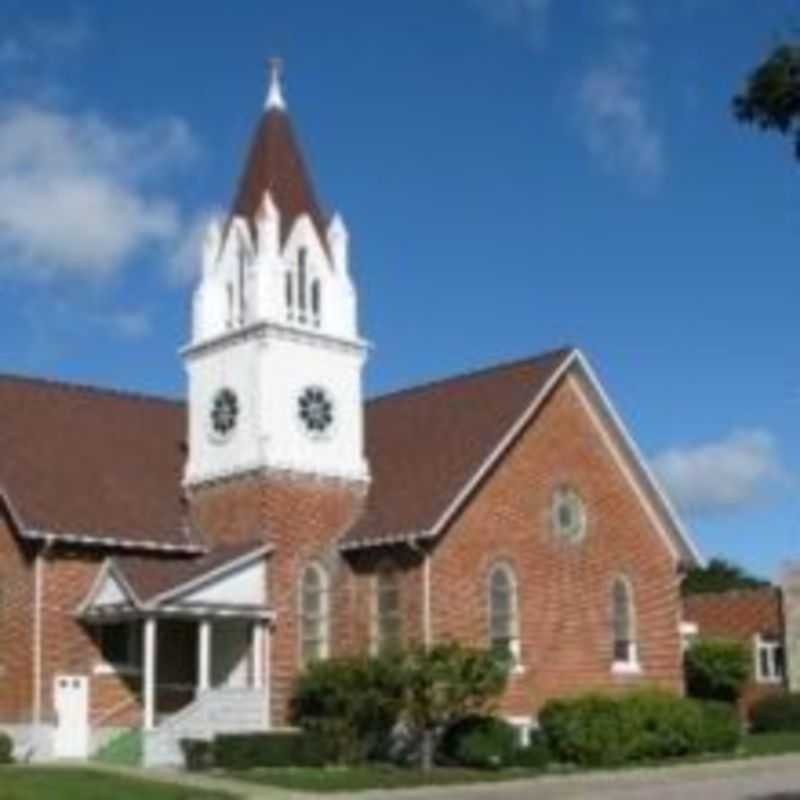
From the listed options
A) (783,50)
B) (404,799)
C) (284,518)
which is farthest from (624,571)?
(783,50)

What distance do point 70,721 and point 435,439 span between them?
450 inches

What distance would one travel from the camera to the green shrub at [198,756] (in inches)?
1626

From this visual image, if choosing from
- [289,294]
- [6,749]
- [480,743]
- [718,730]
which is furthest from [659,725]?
[6,749]

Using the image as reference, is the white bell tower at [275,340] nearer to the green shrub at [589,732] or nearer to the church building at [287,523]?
the church building at [287,523]

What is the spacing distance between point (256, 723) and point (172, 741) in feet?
7.82

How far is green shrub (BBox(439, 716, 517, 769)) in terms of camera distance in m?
42.0

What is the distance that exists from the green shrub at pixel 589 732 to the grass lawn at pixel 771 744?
3422 mm

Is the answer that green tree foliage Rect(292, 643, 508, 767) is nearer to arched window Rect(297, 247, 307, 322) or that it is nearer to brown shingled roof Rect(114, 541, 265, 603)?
brown shingled roof Rect(114, 541, 265, 603)

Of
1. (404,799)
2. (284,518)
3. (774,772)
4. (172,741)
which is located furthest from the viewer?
(284,518)

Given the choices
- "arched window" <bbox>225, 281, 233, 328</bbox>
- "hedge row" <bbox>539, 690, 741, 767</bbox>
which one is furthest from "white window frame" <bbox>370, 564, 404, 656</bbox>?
"arched window" <bbox>225, 281, 233, 328</bbox>

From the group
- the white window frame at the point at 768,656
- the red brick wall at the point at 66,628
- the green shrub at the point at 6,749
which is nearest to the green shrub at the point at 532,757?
the red brick wall at the point at 66,628

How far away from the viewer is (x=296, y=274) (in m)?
48.7

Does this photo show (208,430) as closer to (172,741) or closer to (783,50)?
(172,741)

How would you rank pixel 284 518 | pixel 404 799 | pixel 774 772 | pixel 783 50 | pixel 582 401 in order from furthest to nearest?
pixel 582 401 → pixel 284 518 → pixel 774 772 → pixel 404 799 → pixel 783 50
